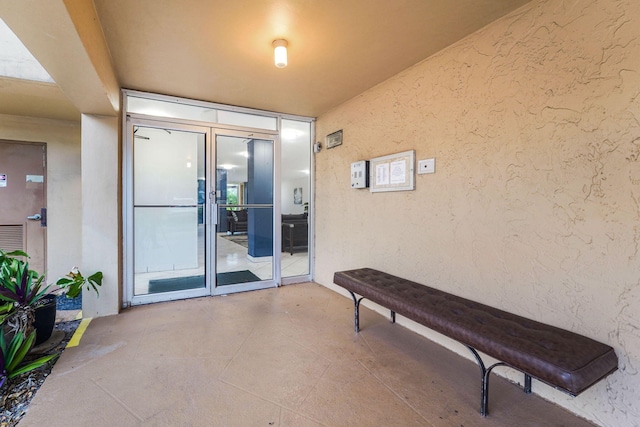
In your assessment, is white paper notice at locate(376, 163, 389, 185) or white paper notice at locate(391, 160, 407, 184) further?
white paper notice at locate(376, 163, 389, 185)

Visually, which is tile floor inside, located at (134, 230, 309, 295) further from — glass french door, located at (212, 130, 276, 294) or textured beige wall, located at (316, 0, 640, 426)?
textured beige wall, located at (316, 0, 640, 426)

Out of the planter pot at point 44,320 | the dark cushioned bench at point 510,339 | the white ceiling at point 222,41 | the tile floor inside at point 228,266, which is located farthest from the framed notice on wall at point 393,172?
the planter pot at point 44,320

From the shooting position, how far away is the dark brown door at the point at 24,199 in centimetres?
378

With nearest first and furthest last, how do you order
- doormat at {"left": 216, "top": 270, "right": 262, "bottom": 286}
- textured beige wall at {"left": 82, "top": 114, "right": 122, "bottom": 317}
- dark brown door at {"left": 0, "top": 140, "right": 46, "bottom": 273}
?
1. textured beige wall at {"left": 82, "top": 114, "right": 122, "bottom": 317}
2. dark brown door at {"left": 0, "top": 140, "right": 46, "bottom": 273}
3. doormat at {"left": 216, "top": 270, "right": 262, "bottom": 286}

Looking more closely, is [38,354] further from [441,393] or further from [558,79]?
[558,79]

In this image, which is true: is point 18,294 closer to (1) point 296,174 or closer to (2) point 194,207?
(2) point 194,207

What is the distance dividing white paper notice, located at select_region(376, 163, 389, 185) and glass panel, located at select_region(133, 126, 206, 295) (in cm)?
227

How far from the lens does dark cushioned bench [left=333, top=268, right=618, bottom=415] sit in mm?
1365

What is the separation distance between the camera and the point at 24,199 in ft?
12.6

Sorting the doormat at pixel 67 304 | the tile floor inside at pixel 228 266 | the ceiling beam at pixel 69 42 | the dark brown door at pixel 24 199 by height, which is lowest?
the doormat at pixel 67 304

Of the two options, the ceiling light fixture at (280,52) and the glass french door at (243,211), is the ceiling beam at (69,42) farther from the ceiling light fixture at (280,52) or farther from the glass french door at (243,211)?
the glass french door at (243,211)

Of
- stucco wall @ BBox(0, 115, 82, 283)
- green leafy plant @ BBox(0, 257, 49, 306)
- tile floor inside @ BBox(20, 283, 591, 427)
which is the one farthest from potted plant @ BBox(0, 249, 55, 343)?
stucco wall @ BBox(0, 115, 82, 283)

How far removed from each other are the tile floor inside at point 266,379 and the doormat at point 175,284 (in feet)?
2.01

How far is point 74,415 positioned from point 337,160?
3447 mm
